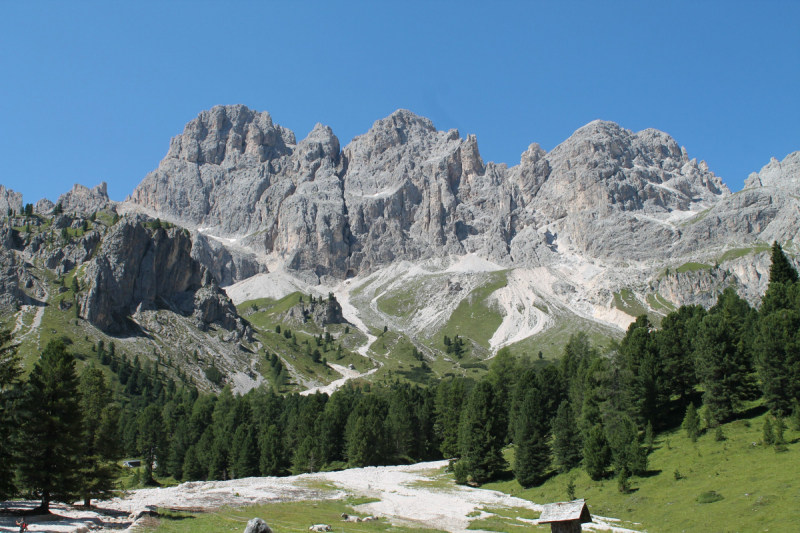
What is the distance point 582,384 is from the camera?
274 ft

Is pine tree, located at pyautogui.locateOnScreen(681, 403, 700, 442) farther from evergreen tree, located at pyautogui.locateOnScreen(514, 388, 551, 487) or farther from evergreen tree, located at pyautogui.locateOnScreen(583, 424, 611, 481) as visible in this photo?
evergreen tree, located at pyautogui.locateOnScreen(514, 388, 551, 487)

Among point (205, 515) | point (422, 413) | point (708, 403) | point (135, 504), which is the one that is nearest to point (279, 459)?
point (422, 413)

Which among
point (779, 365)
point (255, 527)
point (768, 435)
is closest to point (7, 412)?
point (255, 527)

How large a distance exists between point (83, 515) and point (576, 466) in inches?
2043

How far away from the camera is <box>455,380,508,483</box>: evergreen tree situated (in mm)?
71812

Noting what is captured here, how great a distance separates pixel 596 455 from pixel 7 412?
5337 cm

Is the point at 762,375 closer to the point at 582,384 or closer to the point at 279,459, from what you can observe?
the point at 582,384

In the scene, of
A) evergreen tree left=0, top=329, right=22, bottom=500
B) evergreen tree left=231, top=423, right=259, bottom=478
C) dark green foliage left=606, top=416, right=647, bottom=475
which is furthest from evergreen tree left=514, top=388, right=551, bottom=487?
evergreen tree left=0, top=329, right=22, bottom=500

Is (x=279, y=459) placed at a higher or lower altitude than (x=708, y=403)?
lower

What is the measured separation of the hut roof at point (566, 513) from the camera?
24.5 metres

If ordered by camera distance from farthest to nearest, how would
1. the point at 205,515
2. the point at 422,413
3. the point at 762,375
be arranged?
1. the point at 422,413
2. the point at 762,375
3. the point at 205,515

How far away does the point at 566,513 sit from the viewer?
82.9 ft

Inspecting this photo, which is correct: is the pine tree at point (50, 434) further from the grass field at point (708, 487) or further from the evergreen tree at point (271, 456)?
the evergreen tree at point (271, 456)

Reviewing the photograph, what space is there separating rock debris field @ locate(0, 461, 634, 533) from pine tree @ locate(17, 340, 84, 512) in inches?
92.9
